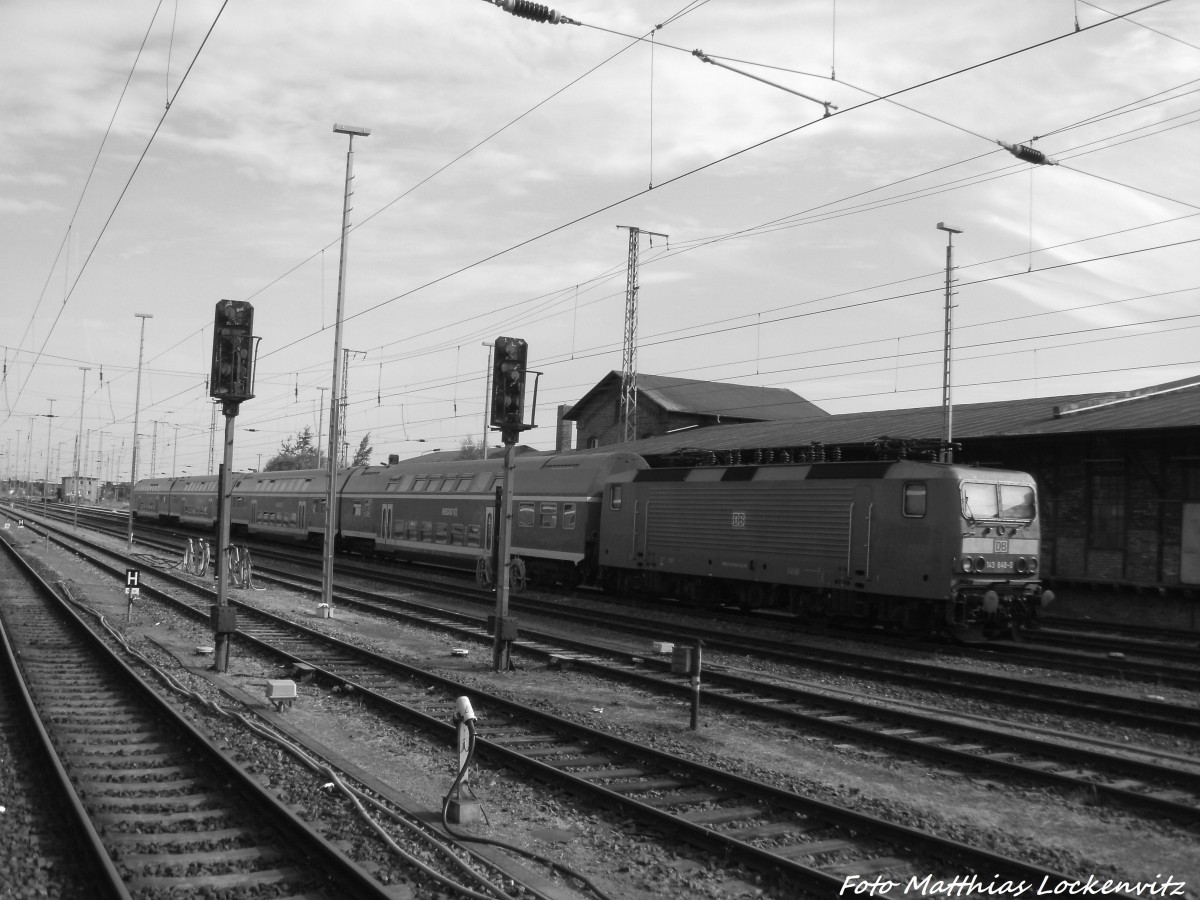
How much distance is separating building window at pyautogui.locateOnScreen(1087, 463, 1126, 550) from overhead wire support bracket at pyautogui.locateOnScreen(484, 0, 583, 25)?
20024 millimetres

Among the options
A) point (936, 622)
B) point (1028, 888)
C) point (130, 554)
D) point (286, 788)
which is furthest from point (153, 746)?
point (130, 554)

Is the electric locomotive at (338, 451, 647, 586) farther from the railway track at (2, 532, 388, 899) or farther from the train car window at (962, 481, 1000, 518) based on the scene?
the railway track at (2, 532, 388, 899)

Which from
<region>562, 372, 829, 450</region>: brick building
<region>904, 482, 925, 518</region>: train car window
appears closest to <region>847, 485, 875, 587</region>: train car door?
<region>904, 482, 925, 518</region>: train car window

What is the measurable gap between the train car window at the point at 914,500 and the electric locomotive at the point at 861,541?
2cm

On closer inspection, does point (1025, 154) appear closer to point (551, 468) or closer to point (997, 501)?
point (997, 501)

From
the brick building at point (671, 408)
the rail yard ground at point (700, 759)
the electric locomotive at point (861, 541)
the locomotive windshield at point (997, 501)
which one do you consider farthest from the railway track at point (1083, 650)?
the brick building at point (671, 408)

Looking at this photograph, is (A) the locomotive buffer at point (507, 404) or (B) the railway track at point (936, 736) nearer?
(B) the railway track at point (936, 736)

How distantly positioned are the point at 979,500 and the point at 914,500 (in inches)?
43.0

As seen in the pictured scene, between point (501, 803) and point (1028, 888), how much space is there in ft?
13.5

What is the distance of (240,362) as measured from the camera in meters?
14.7

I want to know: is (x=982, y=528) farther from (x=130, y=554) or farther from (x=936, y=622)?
(x=130, y=554)

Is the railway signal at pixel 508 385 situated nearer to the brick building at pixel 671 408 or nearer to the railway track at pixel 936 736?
the railway track at pixel 936 736

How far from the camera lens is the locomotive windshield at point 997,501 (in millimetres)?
18656

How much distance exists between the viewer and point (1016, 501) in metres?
19.7
